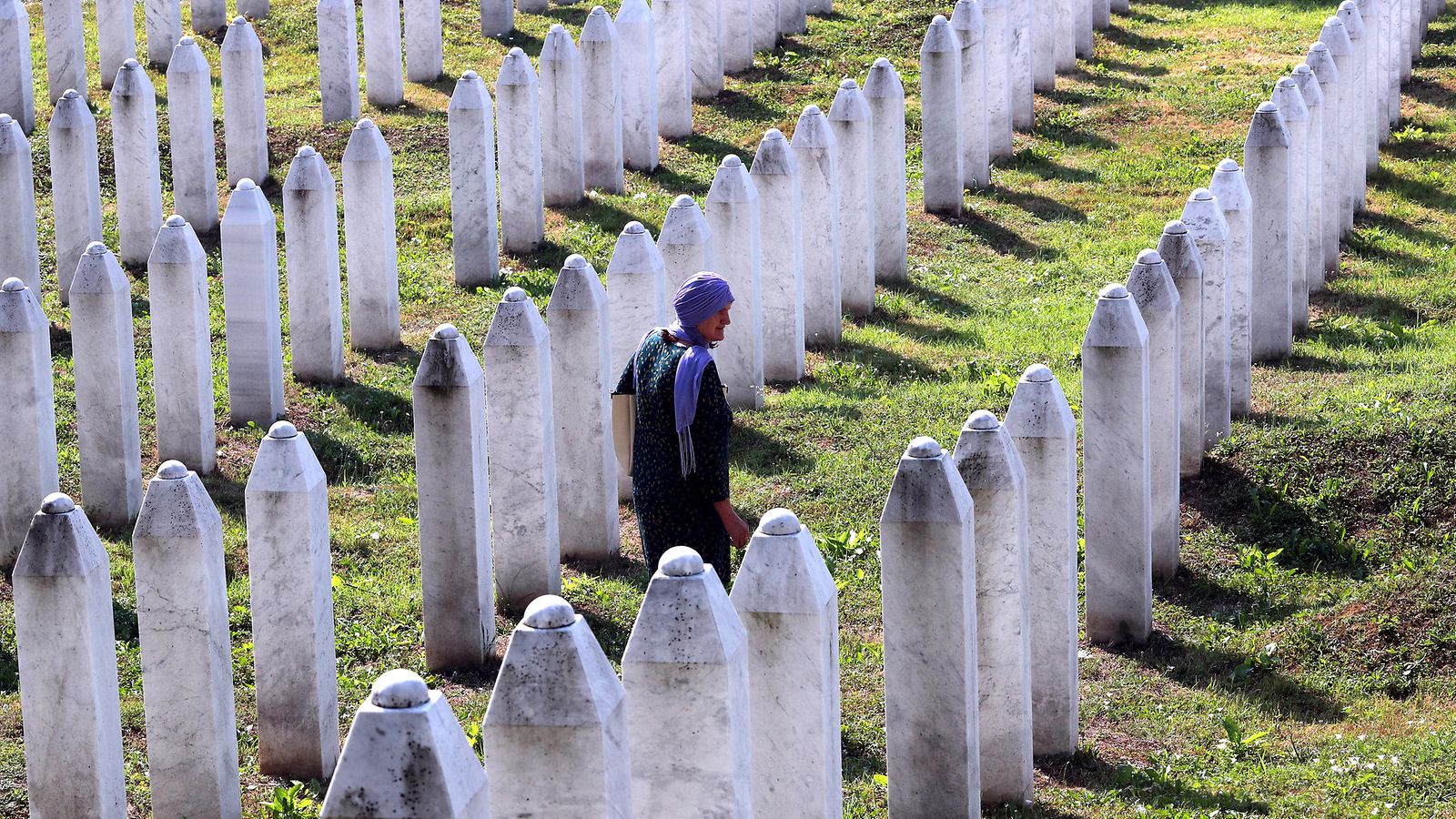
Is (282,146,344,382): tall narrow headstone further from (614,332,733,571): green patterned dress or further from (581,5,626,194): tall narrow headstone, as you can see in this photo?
(614,332,733,571): green patterned dress

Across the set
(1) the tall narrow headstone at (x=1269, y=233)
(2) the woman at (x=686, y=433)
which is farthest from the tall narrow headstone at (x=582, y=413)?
(1) the tall narrow headstone at (x=1269, y=233)

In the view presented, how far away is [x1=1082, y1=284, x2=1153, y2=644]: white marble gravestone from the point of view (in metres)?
7.28

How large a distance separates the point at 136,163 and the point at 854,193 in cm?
454

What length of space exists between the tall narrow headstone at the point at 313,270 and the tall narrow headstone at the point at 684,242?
1.90 metres

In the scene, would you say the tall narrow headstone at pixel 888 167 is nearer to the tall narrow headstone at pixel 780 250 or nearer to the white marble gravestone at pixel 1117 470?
the tall narrow headstone at pixel 780 250

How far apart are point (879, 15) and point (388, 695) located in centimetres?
1443

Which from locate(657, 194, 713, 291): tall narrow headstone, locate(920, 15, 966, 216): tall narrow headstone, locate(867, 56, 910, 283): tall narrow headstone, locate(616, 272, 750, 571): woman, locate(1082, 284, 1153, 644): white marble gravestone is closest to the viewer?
locate(616, 272, 750, 571): woman

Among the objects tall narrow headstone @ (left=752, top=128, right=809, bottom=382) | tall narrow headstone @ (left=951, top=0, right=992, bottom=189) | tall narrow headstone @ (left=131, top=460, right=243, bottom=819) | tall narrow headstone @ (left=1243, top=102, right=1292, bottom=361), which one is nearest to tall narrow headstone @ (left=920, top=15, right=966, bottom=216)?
tall narrow headstone @ (left=951, top=0, right=992, bottom=189)

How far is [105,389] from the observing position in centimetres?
866

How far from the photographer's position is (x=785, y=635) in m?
5.00

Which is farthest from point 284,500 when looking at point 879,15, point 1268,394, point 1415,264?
point 879,15

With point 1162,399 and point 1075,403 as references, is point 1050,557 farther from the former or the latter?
point 1075,403

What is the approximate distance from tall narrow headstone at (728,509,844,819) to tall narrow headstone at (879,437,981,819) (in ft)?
1.82

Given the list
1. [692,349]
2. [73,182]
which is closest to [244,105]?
[73,182]
